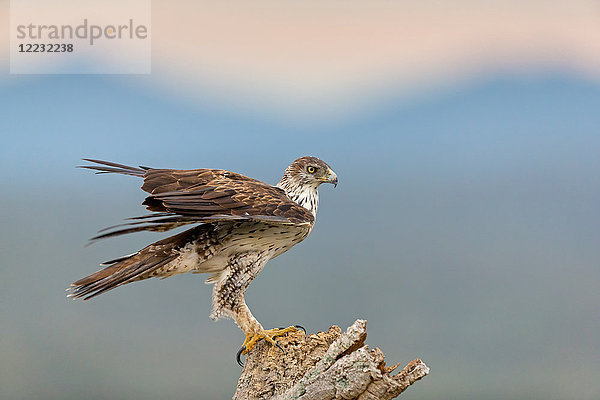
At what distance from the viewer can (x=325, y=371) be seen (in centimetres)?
331

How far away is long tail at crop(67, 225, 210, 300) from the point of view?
135 inches

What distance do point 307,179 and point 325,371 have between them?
1320mm

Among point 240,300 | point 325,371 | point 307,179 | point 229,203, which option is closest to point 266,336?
point 240,300

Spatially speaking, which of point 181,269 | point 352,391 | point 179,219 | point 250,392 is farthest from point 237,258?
point 352,391

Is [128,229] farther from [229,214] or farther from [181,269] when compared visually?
[229,214]

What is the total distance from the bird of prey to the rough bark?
5.2 inches

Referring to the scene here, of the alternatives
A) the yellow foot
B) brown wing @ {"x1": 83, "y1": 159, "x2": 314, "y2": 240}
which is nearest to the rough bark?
the yellow foot

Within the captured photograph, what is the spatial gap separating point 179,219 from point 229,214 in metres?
0.29

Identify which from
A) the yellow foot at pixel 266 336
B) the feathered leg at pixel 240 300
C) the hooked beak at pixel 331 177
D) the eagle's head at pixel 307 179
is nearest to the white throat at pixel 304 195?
the eagle's head at pixel 307 179

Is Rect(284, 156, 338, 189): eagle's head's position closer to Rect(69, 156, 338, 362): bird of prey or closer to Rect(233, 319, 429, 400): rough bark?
Rect(69, 156, 338, 362): bird of prey

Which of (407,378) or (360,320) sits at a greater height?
(360,320)

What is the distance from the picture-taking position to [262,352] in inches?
149

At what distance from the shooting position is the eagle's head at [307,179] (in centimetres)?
399

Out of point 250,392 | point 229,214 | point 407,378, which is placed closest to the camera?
point 407,378
